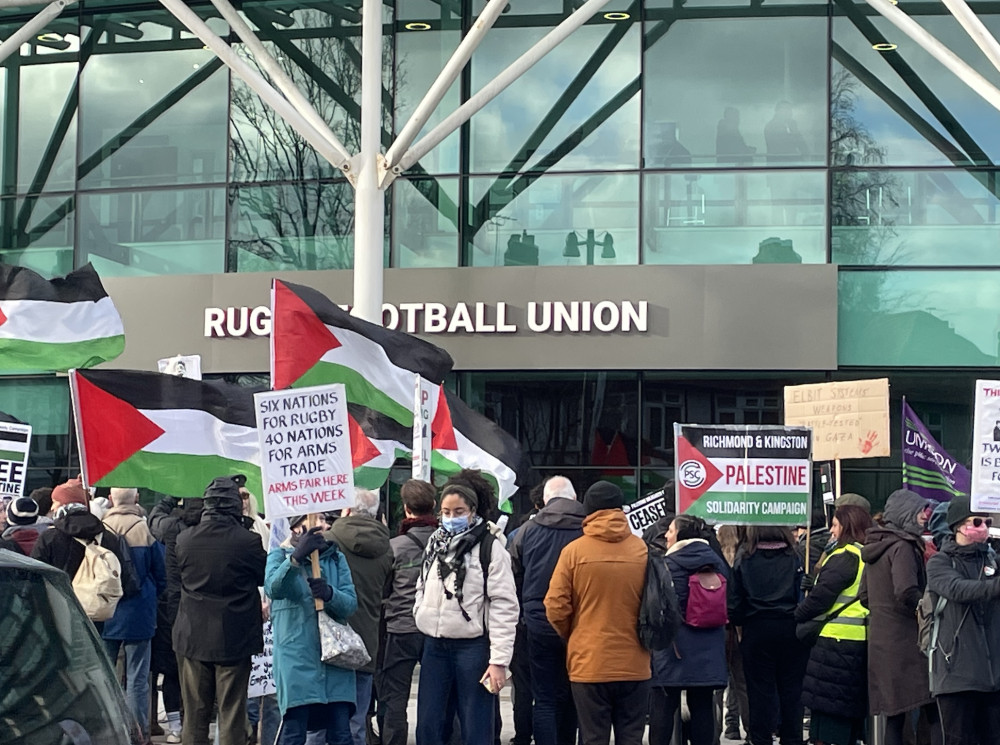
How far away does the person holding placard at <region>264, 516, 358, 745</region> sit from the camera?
8.70 meters

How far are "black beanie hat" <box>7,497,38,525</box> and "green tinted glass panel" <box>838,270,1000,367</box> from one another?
10577 millimetres

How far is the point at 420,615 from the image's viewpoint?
9484 millimetres

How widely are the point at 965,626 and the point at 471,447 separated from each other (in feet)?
18.1

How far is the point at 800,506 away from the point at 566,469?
Result: 808cm

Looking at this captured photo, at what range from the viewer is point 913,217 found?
19.1 m

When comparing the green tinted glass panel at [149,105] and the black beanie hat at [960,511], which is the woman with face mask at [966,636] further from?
the green tinted glass panel at [149,105]

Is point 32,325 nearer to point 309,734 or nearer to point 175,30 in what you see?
point 309,734

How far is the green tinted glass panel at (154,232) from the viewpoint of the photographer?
67.3 feet

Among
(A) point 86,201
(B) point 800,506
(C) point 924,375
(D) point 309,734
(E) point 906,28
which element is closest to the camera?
(D) point 309,734

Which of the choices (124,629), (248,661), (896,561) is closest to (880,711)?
(896,561)

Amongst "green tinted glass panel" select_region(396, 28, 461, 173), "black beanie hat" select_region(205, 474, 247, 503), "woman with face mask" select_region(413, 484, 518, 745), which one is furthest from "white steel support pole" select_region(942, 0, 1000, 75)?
"black beanie hat" select_region(205, 474, 247, 503)

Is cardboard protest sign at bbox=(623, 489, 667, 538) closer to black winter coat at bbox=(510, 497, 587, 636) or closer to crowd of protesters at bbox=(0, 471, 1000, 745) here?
crowd of protesters at bbox=(0, 471, 1000, 745)

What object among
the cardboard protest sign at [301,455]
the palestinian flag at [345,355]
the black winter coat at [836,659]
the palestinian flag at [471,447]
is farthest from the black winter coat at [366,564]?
the palestinian flag at [471,447]

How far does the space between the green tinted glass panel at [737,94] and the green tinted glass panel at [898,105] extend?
268mm
